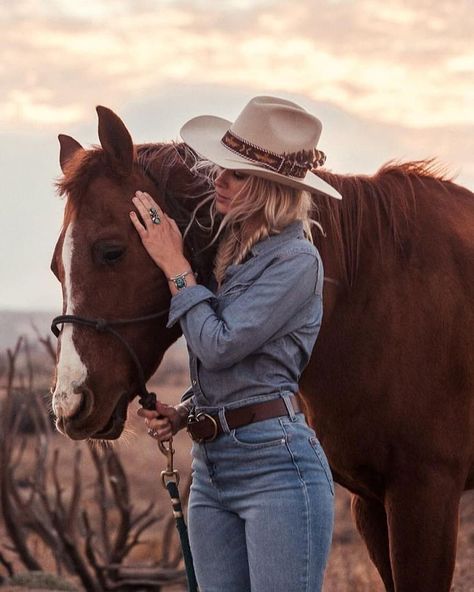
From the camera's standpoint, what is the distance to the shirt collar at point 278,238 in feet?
8.64

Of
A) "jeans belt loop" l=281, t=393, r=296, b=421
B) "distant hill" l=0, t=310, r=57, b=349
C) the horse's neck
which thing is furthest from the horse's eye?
"distant hill" l=0, t=310, r=57, b=349

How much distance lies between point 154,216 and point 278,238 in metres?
0.38

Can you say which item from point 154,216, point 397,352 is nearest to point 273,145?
point 154,216

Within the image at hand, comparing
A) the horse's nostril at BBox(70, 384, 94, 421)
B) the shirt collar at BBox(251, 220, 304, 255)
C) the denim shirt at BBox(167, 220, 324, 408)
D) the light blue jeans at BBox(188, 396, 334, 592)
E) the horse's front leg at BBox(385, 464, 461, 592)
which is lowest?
the horse's front leg at BBox(385, 464, 461, 592)

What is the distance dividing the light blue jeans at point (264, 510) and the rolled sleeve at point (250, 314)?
21cm

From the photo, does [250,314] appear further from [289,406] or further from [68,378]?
[68,378]

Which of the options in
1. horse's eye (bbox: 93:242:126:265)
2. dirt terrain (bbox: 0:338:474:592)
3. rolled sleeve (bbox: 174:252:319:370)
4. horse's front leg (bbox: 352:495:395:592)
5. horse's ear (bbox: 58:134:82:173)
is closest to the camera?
rolled sleeve (bbox: 174:252:319:370)

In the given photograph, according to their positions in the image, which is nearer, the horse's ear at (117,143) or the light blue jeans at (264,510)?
the light blue jeans at (264,510)

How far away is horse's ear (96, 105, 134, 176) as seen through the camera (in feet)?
9.36

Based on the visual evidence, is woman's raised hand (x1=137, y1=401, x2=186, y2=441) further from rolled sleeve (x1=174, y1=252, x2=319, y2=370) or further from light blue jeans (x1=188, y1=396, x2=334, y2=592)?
rolled sleeve (x1=174, y1=252, x2=319, y2=370)

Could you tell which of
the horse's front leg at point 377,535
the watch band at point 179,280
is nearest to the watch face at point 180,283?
the watch band at point 179,280

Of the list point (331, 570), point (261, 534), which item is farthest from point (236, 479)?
point (331, 570)

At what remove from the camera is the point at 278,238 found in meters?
2.64

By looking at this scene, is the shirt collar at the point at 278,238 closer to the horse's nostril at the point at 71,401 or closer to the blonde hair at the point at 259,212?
the blonde hair at the point at 259,212
